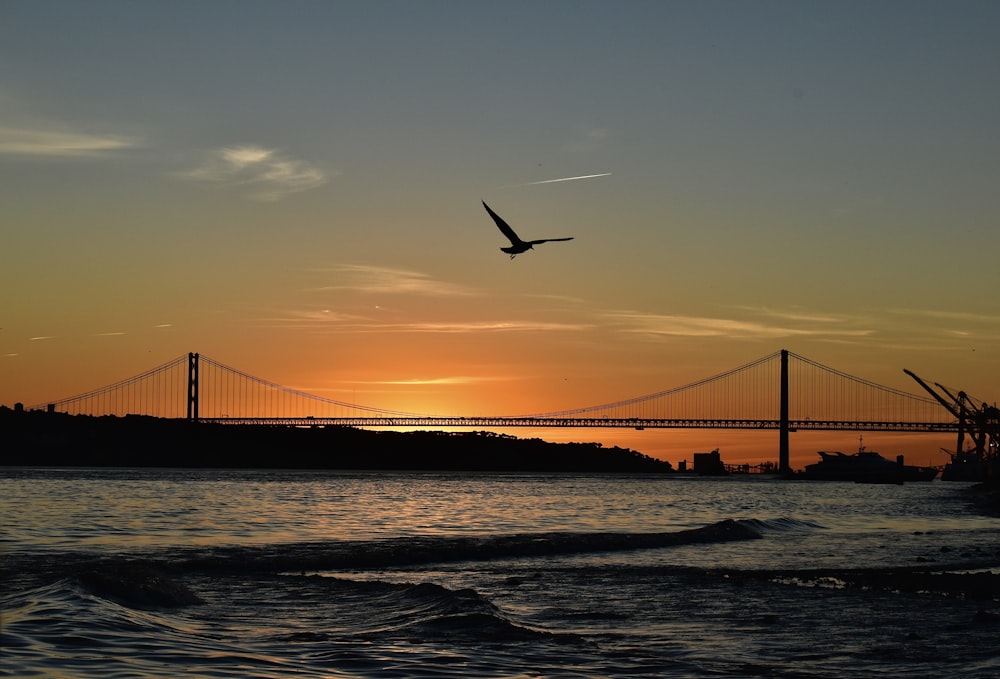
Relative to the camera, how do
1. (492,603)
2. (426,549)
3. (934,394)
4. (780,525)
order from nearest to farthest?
1. (492,603)
2. (426,549)
3. (780,525)
4. (934,394)

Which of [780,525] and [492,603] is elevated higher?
[492,603]

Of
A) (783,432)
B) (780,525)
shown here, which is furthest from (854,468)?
(780,525)

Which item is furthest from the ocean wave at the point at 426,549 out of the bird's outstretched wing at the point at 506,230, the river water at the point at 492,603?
the bird's outstretched wing at the point at 506,230

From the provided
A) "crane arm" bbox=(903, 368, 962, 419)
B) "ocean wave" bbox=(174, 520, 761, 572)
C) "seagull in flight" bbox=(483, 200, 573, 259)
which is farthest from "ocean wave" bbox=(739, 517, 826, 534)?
"crane arm" bbox=(903, 368, 962, 419)

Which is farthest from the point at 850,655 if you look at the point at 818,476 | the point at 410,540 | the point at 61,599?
the point at 818,476

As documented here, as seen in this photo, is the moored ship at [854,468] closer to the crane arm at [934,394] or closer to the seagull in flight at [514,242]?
the crane arm at [934,394]

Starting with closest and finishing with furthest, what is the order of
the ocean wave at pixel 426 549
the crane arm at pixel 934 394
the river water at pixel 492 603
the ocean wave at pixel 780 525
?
the river water at pixel 492 603 → the ocean wave at pixel 426 549 → the ocean wave at pixel 780 525 → the crane arm at pixel 934 394

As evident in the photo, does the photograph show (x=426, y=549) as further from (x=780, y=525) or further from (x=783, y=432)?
(x=783, y=432)

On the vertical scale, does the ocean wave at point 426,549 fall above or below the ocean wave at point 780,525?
above

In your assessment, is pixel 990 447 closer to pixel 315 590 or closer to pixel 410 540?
pixel 410 540
